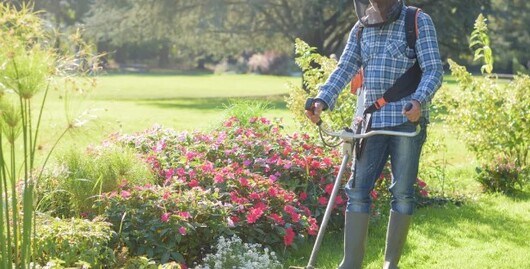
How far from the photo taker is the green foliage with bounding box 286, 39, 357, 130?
7.84 meters

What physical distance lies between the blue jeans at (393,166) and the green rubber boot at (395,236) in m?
0.05

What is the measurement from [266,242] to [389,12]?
193 cm

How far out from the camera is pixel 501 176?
8.62 meters

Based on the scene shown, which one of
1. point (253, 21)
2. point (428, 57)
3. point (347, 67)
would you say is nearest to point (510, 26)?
point (253, 21)

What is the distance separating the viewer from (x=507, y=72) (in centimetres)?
5456

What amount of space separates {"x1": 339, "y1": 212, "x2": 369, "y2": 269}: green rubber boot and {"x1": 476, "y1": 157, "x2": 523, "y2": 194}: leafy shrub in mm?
4402

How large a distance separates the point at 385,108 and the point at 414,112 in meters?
0.42

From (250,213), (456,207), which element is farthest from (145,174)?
(456,207)

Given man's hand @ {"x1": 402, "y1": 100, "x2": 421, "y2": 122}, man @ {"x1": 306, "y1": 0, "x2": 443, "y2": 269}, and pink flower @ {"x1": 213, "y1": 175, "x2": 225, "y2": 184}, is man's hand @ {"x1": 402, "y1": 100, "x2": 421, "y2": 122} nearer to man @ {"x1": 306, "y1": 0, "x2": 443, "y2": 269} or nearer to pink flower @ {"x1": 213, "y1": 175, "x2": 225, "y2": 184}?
man @ {"x1": 306, "y1": 0, "x2": 443, "y2": 269}

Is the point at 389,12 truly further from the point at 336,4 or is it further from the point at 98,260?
the point at 336,4

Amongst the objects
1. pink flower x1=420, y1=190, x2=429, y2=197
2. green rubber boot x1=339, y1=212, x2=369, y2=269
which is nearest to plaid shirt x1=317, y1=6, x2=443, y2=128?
green rubber boot x1=339, y1=212, x2=369, y2=269

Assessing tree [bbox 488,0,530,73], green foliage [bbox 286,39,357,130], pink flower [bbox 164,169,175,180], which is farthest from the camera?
tree [bbox 488,0,530,73]

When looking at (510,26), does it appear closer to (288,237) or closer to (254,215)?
(288,237)

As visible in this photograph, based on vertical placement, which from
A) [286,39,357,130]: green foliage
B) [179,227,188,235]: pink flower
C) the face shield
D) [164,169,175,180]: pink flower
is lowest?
[179,227,188,235]: pink flower
